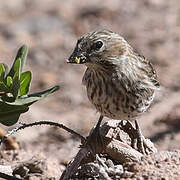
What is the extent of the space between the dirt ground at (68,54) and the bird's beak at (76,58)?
108 centimetres

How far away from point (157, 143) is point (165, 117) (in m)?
0.68

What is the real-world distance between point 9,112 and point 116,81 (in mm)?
1084

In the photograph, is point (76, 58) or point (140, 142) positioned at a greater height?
point (76, 58)

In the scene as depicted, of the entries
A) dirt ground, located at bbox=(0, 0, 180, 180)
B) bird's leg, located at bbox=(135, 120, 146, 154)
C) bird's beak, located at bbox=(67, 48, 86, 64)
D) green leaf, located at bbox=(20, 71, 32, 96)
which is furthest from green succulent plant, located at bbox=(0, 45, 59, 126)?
bird's leg, located at bbox=(135, 120, 146, 154)

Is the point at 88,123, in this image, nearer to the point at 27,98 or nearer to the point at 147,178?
the point at 27,98

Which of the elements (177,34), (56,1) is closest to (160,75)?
(177,34)

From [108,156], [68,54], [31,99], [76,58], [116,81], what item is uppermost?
[68,54]

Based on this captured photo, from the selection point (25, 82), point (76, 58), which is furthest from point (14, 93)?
point (76, 58)

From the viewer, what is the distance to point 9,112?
4930 millimetres

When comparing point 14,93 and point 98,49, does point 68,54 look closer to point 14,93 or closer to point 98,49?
point 98,49

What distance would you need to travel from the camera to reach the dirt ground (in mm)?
7289

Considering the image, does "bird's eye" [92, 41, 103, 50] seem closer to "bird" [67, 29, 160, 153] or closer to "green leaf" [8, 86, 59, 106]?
"bird" [67, 29, 160, 153]

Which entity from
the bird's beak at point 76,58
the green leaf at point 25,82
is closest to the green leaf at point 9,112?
the green leaf at point 25,82

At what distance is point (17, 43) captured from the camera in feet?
34.4
